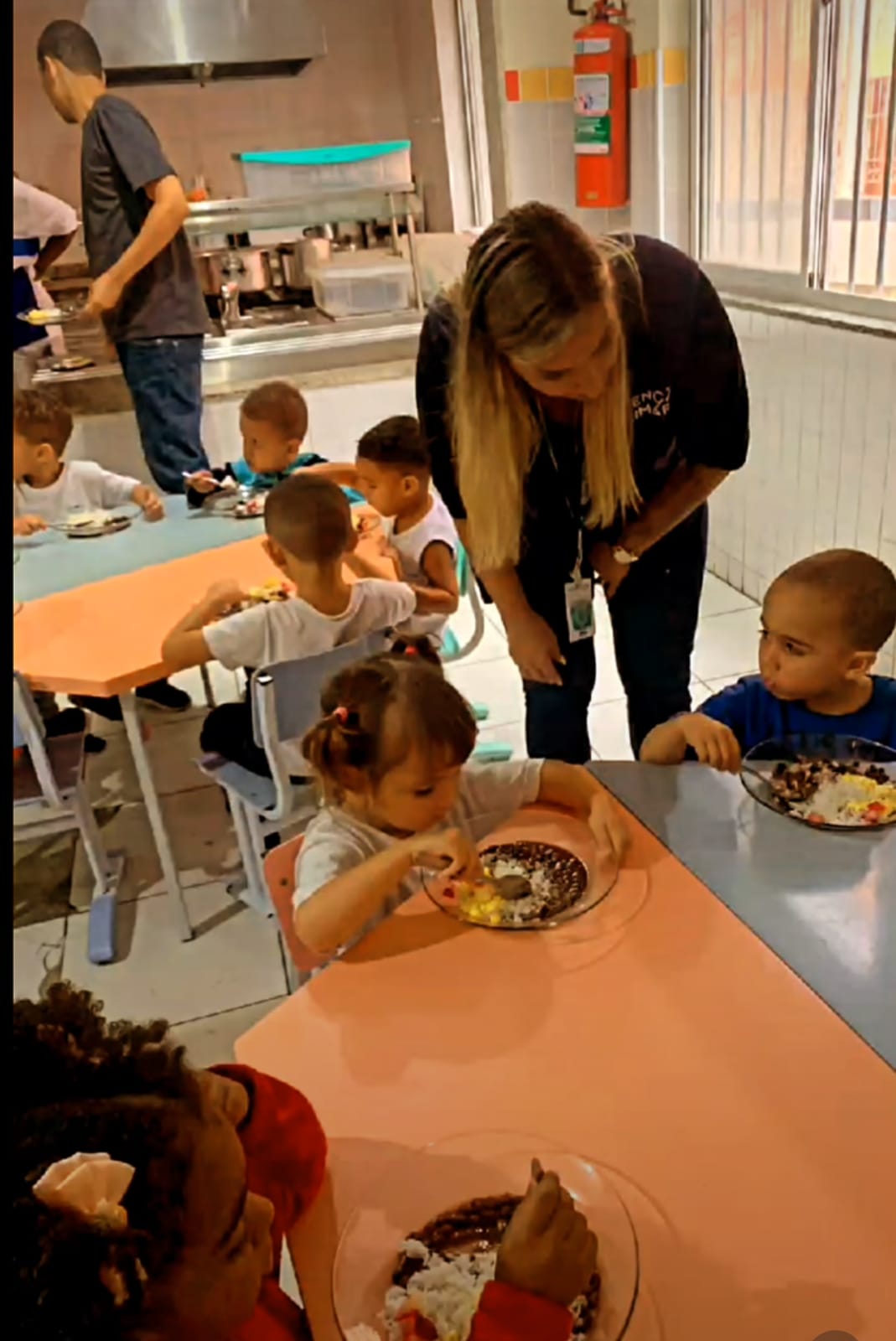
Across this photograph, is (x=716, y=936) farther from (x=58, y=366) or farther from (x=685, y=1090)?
(x=58, y=366)

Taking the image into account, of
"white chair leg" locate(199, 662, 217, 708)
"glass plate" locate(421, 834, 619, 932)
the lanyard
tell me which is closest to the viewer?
"glass plate" locate(421, 834, 619, 932)

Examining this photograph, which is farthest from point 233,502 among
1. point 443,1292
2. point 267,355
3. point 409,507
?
point 443,1292

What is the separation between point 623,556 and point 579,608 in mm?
108

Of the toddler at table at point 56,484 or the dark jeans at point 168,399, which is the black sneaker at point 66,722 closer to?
the toddler at table at point 56,484

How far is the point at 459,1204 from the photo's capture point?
0.77m

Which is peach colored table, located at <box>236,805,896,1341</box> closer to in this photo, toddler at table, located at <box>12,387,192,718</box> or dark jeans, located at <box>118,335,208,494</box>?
toddler at table, located at <box>12,387,192,718</box>

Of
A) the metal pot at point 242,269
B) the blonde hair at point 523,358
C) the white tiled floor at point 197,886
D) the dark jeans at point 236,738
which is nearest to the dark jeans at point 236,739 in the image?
the dark jeans at point 236,738

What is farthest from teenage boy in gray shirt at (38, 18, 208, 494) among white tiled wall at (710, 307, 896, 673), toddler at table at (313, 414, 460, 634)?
white tiled wall at (710, 307, 896, 673)

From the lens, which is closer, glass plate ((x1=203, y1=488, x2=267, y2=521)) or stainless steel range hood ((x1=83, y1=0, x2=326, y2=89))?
glass plate ((x1=203, y1=488, x2=267, y2=521))

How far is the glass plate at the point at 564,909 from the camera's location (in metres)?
1.03

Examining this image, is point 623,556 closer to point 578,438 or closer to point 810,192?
Answer: point 578,438

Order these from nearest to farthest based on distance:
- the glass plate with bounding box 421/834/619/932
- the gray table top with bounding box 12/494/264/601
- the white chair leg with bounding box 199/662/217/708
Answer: the glass plate with bounding box 421/834/619/932, the gray table top with bounding box 12/494/264/601, the white chair leg with bounding box 199/662/217/708

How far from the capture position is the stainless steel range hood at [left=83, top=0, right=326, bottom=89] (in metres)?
3.86

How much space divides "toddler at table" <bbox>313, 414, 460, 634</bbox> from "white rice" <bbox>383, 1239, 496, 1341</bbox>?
61.0 inches
